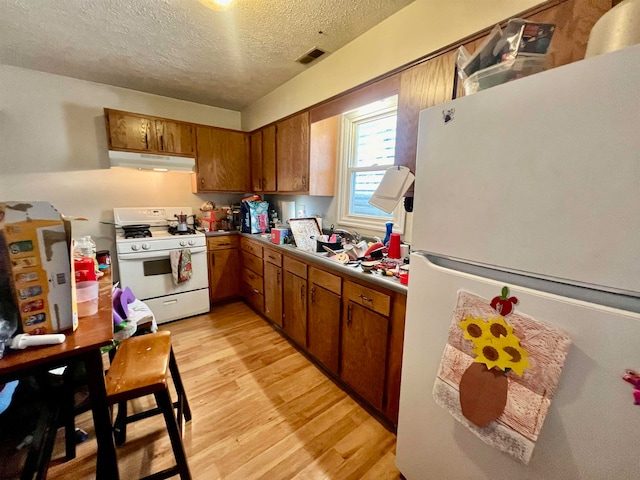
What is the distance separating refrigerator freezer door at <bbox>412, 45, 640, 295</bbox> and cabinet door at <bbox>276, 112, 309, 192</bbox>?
A: 1.60 m

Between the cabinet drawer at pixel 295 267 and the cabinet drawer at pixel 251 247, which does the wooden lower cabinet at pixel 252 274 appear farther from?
the cabinet drawer at pixel 295 267

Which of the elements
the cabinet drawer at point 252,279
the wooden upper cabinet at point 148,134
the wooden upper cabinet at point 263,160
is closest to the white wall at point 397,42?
the wooden upper cabinet at point 263,160

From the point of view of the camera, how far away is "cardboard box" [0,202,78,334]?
729mm

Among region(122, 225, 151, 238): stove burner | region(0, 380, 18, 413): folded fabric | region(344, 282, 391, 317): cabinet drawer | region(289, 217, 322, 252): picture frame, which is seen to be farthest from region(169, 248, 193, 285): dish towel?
region(344, 282, 391, 317): cabinet drawer

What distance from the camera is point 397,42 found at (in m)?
1.59

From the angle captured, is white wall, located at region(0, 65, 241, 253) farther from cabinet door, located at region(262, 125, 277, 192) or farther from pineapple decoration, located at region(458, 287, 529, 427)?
pineapple decoration, located at region(458, 287, 529, 427)

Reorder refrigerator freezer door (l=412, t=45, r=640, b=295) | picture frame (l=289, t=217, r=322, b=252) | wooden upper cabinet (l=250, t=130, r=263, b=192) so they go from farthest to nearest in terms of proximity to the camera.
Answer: wooden upper cabinet (l=250, t=130, r=263, b=192)
picture frame (l=289, t=217, r=322, b=252)
refrigerator freezer door (l=412, t=45, r=640, b=295)

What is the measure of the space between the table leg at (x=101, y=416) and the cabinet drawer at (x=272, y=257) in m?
1.59

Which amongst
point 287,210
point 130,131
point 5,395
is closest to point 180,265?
point 287,210

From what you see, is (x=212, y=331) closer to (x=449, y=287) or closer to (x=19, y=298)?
(x=19, y=298)

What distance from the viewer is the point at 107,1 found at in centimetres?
147

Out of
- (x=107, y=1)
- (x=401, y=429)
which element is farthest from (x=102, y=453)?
(x=107, y=1)

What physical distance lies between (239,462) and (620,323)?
1638mm

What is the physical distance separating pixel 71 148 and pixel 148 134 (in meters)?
0.77
